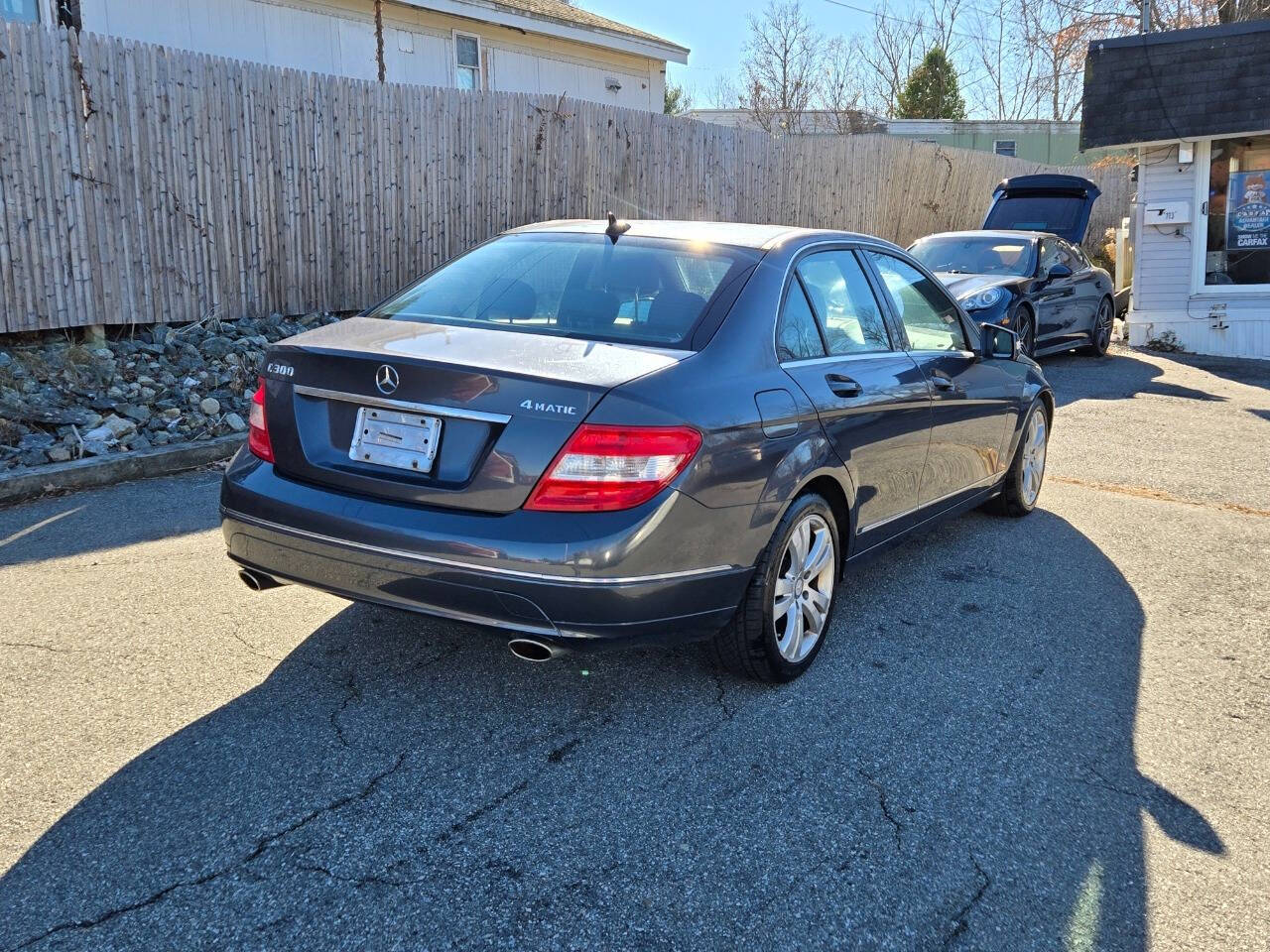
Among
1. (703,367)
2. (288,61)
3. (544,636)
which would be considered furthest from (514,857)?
(288,61)

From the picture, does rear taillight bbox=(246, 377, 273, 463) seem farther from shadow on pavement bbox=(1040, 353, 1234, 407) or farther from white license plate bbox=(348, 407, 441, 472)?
shadow on pavement bbox=(1040, 353, 1234, 407)

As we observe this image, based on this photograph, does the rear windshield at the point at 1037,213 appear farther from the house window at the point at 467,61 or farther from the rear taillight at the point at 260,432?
the rear taillight at the point at 260,432

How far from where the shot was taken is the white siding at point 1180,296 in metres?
14.0

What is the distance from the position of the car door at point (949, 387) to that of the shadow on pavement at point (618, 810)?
1079 millimetres

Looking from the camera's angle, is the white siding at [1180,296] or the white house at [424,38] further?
the white siding at [1180,296]

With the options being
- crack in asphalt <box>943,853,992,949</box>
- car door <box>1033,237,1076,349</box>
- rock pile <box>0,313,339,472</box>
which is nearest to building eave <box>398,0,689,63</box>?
rock pile <box>0,313,339,472</box>

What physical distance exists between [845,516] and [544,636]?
1.51 m

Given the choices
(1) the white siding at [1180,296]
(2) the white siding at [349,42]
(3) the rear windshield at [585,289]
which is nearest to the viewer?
(3) the rear windshield at [585,289]

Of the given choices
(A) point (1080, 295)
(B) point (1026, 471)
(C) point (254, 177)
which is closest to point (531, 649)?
(B) point (1026, 471)

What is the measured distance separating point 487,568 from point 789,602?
1.22m

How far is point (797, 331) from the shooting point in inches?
155

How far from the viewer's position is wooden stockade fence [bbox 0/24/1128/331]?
791 cm

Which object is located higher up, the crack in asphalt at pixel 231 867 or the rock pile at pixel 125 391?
the rock pile at pixel 125 391

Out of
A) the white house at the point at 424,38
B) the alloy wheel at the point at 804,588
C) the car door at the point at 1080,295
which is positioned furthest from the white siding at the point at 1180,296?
the alloy wheel at the point at 804,588
